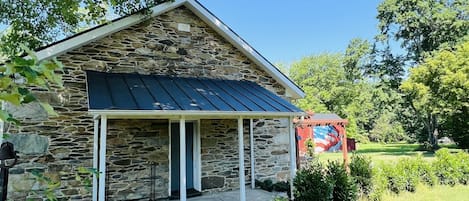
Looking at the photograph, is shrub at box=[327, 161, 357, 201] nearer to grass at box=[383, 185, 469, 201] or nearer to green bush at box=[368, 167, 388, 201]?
green bush at box=[368, 167, 388, 201]

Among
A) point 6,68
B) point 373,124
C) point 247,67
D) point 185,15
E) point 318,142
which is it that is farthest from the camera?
point 373,124

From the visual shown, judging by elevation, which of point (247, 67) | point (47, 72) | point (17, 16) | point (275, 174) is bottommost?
point (275, 174)

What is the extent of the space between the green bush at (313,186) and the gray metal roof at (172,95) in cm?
166

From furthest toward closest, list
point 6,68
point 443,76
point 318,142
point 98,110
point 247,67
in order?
point 318,142 → point 443,76 → point 247,67 → point 98,110 → point 6,68

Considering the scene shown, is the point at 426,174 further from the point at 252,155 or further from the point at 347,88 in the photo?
the point at 347,88

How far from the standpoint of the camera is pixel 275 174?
9945mm

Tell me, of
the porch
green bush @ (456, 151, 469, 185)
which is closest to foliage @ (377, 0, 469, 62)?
green bush @ (456, 151, 469, 185)

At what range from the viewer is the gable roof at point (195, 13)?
694 centimetres

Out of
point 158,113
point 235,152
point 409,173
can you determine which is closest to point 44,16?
point 158,113

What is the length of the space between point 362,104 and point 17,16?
35653mm

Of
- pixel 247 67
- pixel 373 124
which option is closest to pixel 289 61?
pixel 373 124

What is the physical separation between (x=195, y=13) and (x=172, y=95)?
A: 3021mm

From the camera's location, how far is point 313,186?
6.45 metres

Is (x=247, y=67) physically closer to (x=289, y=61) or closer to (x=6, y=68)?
(x=6, y=68)
